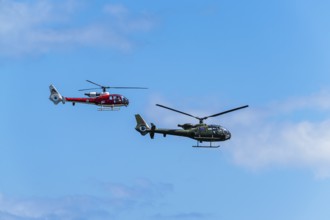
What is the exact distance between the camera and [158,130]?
199875mm

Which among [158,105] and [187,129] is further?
[187,129]

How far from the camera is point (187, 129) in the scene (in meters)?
200

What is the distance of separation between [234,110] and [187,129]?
13839mm

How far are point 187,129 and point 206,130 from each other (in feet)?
13.5

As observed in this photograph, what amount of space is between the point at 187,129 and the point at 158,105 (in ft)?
48.3

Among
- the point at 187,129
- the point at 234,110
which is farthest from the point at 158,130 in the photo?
the point at 234,110

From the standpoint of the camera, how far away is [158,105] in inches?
7367

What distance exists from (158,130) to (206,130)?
1008cm

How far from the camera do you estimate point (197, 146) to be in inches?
7539

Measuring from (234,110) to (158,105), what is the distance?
1539 cm

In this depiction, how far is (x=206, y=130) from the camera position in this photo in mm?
198375

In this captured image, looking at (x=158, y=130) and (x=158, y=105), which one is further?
(x=158, y=130)

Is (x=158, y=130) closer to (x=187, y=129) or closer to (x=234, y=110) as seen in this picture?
(x=187, y=129)
